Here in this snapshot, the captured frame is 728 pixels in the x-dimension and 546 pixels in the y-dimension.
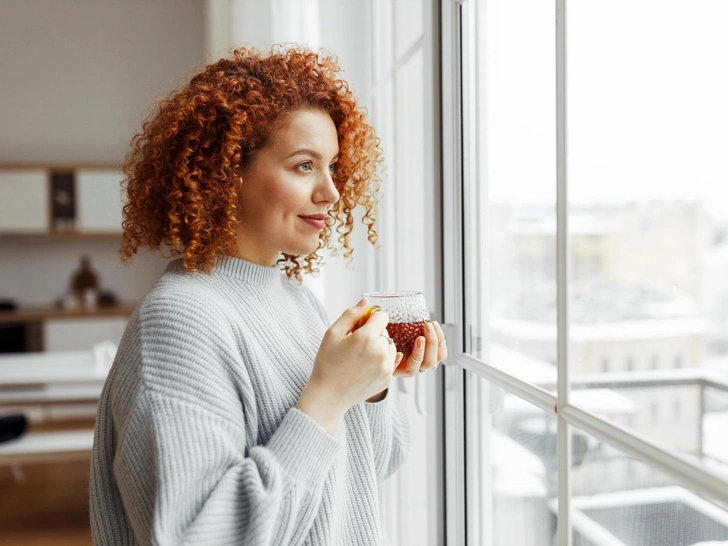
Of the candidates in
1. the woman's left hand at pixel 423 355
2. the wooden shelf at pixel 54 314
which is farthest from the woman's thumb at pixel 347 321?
the wooden shelf at pixel 54 314

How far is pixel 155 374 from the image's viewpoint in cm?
92

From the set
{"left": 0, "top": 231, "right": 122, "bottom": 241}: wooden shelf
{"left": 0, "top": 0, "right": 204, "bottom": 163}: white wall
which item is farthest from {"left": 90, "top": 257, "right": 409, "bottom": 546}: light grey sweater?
{"left": 0, "top": 0, "right": 204, "bottom": 163}: white wall

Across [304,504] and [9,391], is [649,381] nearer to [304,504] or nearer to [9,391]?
[304,504]

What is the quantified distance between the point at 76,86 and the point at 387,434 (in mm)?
5338

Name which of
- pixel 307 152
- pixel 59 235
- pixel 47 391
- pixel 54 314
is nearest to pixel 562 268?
pixel 307 152

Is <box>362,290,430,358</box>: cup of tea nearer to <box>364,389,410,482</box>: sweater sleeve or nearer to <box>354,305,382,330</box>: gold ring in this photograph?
<box>354,305,382,330</box>: gold ring

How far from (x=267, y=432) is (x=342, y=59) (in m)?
1.59

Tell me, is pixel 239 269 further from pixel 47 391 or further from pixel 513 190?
pixel 47 391

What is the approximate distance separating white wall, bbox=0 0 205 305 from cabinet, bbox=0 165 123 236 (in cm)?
30

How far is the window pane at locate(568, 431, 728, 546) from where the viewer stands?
778mm

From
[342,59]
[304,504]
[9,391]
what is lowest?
[9,391]

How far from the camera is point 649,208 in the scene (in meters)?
0.87

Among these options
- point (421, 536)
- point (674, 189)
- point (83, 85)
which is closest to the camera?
point (674, 189)

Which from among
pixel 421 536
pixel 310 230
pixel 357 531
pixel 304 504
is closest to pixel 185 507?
pixel 304 504
